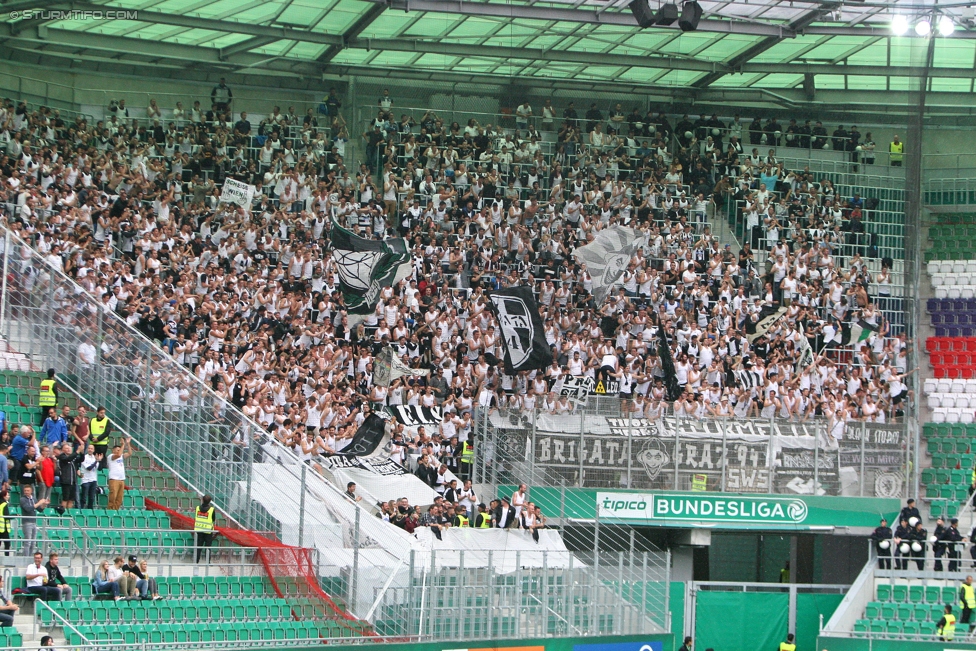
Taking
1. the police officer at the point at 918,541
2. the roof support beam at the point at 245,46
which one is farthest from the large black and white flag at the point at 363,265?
the police officer at the point at 918,541

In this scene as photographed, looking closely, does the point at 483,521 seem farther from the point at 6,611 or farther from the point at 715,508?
the point at 6,611

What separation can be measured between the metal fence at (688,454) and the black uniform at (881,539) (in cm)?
105

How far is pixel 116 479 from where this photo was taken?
21.6 metres

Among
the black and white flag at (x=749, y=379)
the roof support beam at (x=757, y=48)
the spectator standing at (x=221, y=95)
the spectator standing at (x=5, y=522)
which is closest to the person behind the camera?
the spectator standing at (x=5, y=522)

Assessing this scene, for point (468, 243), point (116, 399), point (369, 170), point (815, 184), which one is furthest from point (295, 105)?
point (116, 399)

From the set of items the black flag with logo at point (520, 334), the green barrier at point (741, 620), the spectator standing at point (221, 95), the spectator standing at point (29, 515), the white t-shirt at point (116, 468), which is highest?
the spectator standing at point (221, 95)

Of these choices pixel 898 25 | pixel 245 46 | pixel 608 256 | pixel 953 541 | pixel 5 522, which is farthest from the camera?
pixel 245 46

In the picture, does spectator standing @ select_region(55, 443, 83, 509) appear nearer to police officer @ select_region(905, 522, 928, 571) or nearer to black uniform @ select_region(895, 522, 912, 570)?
black uniform @ select_region(895, 522, 912, 570)

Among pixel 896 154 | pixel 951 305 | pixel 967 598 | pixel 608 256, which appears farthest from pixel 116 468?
pixel 896 154

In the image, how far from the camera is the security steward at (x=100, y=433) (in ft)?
71.7

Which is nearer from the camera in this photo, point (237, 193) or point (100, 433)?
point (100, 433)

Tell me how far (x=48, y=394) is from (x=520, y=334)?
10.3 metres

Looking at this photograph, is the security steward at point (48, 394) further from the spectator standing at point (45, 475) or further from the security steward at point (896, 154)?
the security steward at point (896, 154)

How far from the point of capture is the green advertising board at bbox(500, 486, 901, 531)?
90.9 ft
